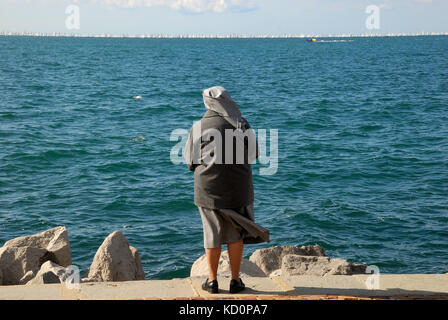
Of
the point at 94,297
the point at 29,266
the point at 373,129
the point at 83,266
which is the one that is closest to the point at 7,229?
the point at 83,266

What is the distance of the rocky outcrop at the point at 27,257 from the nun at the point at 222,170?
110 inches

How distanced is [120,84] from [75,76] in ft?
27.2

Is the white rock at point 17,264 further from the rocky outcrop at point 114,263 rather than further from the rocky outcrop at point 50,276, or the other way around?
the rocky outcrop at point 114,263

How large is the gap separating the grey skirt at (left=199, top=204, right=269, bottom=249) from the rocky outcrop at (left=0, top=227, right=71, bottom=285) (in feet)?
8.99

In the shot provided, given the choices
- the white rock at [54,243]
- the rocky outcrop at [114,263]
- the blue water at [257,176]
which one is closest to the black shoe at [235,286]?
the rocky outcrop at [114,263]

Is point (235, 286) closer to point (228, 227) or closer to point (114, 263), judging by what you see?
point (228, 227)

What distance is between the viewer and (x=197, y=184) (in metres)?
5.22

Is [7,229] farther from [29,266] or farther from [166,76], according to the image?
[166,76]

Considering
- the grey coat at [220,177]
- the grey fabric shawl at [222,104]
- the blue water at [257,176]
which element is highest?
the grey fabric shawl at [222,104]

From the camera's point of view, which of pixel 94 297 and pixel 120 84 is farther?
pixel 120 84

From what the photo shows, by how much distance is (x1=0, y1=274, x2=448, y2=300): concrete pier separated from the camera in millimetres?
5117

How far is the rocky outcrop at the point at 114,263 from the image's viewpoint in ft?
22.5

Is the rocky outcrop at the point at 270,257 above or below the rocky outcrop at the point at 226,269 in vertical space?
below

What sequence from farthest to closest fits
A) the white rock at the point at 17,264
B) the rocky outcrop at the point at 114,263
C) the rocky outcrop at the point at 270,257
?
the rocky outcrop at the point at 270,257 → the white rock at the point at 17,264 → the rocky outcrop at the point at 114,263
